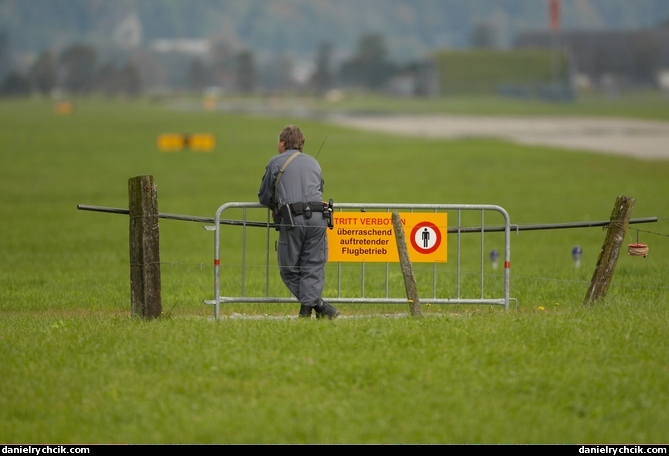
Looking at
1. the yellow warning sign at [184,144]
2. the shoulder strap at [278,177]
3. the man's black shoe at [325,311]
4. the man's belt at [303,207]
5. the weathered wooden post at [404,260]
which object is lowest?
the man's black shoe at [325,311]

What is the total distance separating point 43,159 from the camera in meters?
54.0

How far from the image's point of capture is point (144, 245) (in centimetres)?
1138

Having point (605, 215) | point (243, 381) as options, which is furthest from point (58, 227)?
point (243, 381)

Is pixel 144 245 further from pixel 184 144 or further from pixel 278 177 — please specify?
pixel 184 144

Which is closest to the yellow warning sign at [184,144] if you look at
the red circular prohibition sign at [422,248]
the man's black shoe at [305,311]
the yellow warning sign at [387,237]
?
the yellow warning sign at [387,237]

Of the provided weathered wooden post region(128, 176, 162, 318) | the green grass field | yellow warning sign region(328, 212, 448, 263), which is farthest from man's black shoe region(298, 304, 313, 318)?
weathered wooden post region(128, 176, 162, 318)

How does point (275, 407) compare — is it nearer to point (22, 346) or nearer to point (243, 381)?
point (243, 381)

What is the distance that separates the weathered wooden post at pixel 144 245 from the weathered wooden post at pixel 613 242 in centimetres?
474

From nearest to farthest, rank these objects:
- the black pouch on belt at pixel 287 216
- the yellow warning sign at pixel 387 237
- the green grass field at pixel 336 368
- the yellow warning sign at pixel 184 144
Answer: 1. the green grass field at pixel 336 368
2. the black pouch on belt at pixel 287 216
3. the yellow warning sign at pixel 387 237
4. the yellow warning sign at pixel 184 144

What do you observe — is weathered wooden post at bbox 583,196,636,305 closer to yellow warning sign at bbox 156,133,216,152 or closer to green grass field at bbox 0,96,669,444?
green grass field at bbox 0,96,669,444

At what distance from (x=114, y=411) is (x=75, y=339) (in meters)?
2.11

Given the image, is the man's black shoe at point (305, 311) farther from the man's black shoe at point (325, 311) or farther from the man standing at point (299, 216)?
the man's black shoe at point (325, 311)

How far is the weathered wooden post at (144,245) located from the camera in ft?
37.3

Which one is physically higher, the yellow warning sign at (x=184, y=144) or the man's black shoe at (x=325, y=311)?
the yellow warning sign at (x=184, y=144)
